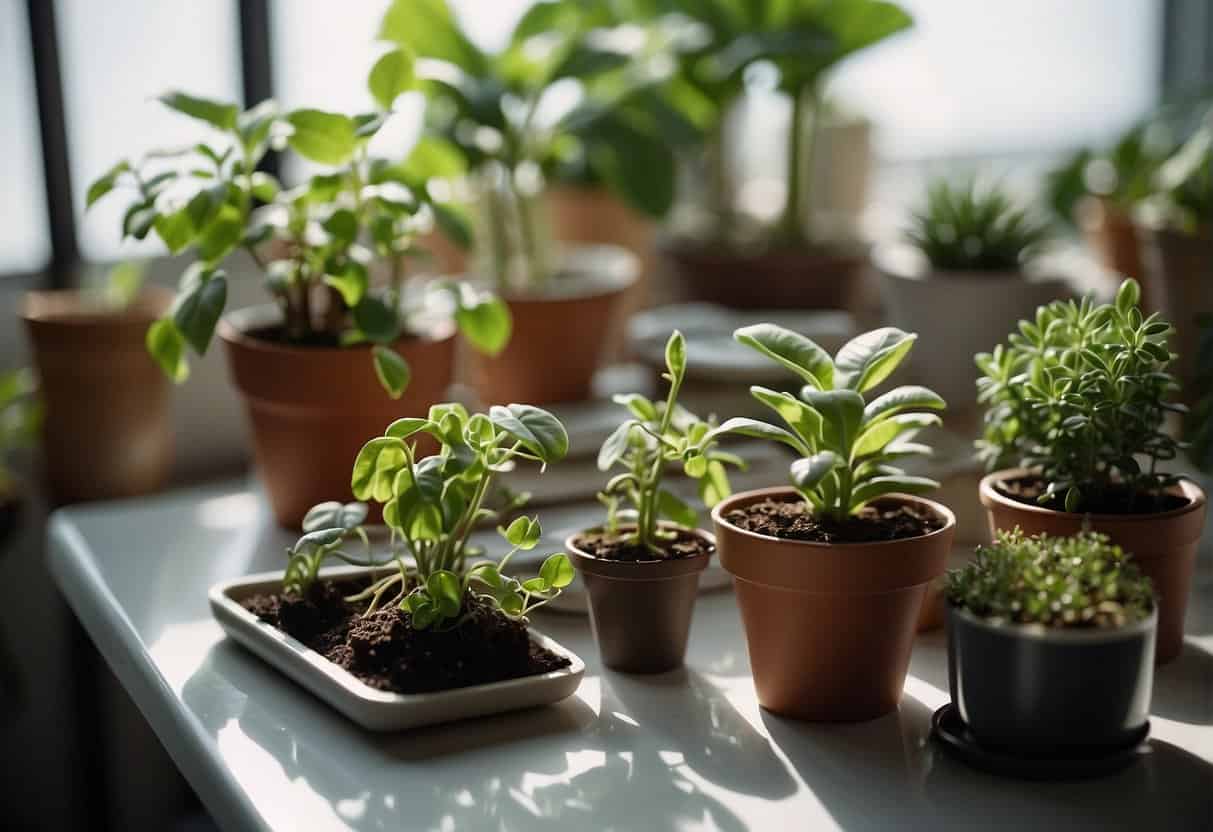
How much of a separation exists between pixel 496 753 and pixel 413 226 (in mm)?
590

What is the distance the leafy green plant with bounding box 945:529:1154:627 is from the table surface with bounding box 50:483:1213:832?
0.39ft

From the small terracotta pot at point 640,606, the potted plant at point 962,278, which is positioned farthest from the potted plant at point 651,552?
the potted plant at point 962,278

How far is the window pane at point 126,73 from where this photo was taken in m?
1.98

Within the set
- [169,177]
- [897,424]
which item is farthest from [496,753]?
[169,177]

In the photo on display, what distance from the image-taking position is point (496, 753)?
95 centimetres

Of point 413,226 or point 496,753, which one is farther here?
point 413,226

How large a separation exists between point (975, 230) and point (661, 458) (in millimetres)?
636

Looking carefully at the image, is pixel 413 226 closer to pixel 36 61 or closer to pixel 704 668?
pixel 704 668

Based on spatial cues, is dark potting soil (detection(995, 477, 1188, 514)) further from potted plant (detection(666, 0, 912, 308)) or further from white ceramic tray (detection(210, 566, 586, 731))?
potted plant (detection(666, 0, 912, 308))

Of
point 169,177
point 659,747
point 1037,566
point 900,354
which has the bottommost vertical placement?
point 659,747

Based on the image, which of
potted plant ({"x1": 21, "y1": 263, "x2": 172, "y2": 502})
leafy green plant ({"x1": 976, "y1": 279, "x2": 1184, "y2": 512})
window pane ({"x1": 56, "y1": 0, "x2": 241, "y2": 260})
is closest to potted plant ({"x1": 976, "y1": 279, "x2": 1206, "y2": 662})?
leafy green plant ({"x1": 976, "y1": 279, "x2": 1184, "y2": 512})

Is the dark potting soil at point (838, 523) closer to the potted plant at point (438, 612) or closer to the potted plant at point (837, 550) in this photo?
the potted plant at point (837, 550)

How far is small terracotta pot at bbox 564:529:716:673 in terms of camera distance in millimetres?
1053

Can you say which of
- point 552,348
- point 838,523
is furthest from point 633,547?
point 552,348
